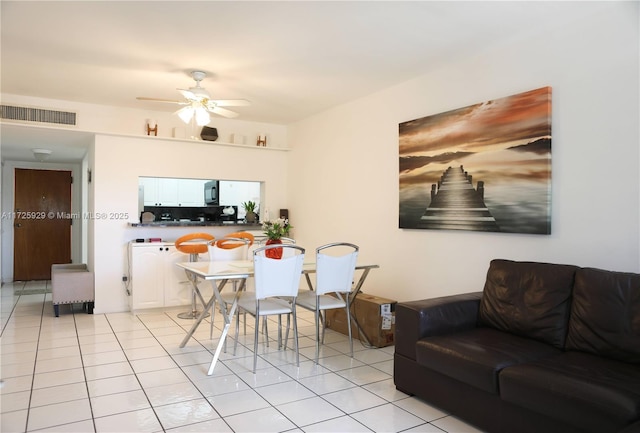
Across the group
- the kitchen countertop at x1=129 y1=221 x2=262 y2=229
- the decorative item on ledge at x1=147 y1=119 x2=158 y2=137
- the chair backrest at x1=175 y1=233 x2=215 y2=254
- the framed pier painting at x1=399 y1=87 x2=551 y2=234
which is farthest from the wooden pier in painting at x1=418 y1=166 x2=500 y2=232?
the decorative item on ledge at x1=147 y1=119 x2=158 y2=137

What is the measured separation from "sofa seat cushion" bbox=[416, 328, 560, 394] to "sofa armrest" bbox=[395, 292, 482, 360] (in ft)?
0.24

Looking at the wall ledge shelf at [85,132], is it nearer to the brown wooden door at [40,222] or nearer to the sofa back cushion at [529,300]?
the brown wooden door at [40,222]

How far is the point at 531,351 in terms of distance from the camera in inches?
100

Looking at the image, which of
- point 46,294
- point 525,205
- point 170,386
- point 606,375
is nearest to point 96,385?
point 170,386

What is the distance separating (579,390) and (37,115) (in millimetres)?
5783

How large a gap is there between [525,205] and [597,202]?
1.59 feet

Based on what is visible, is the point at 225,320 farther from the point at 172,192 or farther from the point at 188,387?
the point at 172,192

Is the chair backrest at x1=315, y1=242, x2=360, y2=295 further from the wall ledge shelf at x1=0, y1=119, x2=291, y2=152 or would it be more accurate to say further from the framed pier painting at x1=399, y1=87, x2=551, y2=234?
the wall ledge shelf at x1=0, y1=119, x2=291, y2=152

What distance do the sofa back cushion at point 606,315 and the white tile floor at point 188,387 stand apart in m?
0.84

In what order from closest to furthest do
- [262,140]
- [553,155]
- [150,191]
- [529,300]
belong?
[529,300] → [553,155] → [262,140] → [150,191]

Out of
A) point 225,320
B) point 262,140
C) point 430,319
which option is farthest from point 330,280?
point 262,140

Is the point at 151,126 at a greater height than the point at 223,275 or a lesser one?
greater

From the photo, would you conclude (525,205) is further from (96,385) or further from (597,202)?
(96,385)

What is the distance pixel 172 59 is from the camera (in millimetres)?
3883
